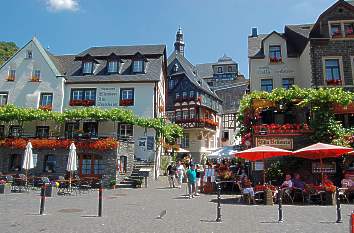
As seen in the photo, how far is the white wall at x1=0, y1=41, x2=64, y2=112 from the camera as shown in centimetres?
3338

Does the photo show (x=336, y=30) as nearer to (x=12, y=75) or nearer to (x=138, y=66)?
(x=138, y=66)

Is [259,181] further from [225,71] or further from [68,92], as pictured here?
[225,71]

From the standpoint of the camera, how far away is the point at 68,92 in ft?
110

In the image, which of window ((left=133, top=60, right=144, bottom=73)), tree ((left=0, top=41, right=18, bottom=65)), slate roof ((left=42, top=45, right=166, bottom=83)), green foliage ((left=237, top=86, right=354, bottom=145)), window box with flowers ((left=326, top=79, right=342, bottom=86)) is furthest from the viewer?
tree ((left=0, top=41, right=18, bottom=65))

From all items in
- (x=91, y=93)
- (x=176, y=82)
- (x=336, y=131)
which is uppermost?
(x=176, y=82)

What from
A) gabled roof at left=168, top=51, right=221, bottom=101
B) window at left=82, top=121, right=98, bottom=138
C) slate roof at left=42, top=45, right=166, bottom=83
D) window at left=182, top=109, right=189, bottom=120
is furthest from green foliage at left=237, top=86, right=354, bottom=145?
gabled roof at left=168, top=51, right=221, bottom=101

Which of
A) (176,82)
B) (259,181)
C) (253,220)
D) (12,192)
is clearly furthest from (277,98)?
(176,82)

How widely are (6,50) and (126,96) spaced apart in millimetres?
31567

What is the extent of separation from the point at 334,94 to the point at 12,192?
19736 millimetres

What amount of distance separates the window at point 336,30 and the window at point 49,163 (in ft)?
74.4

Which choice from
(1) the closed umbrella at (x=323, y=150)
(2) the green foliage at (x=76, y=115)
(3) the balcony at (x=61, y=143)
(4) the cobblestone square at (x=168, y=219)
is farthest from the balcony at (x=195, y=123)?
(4) the cobblestone square at (x=168, y=219)

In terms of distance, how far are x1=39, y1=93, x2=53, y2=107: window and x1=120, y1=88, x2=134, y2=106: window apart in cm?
662

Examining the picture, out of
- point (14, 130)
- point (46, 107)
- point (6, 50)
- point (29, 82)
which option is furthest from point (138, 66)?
point (6, 50)

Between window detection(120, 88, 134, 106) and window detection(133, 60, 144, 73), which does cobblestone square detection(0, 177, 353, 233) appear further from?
window detection(133, 60, 144, 73)
